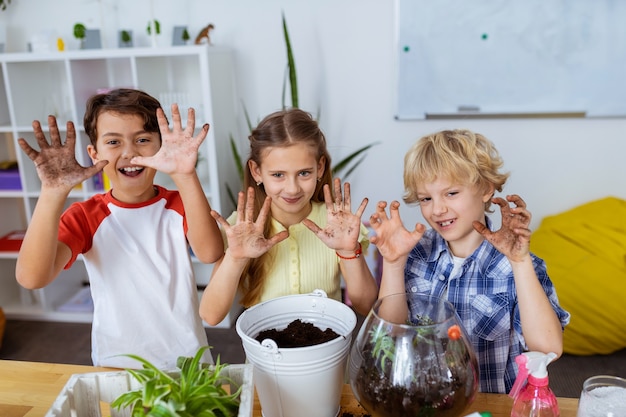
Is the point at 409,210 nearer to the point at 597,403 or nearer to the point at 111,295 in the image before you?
the point at 111,295

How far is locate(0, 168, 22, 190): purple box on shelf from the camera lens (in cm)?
305

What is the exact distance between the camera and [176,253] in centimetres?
138

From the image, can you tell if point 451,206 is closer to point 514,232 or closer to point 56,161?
point 514,232

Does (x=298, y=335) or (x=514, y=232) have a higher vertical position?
(x=514, y=232)

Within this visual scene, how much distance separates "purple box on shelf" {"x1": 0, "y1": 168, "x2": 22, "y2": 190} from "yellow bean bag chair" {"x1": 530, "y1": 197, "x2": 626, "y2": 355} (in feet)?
9.56

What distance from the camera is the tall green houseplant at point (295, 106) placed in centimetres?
289

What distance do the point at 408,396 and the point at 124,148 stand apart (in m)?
0.90

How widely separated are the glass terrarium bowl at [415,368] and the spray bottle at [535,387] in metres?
0.08

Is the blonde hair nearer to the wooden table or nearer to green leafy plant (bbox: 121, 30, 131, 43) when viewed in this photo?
the wooden table

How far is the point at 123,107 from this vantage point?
1301 mm

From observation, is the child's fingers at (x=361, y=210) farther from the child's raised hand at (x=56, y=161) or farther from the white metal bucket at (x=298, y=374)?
the child's raised hand at (x=56, y=161)

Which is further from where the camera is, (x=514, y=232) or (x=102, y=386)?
(x=514, y=232)

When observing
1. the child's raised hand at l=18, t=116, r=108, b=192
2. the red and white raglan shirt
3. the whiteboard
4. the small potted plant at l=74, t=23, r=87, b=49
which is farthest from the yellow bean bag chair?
the small potted plant at l=74, t=23, r=87, b=49

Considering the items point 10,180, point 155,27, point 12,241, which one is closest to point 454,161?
point 155,27
